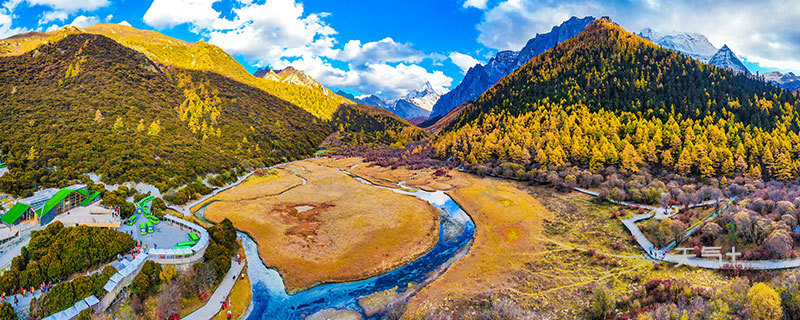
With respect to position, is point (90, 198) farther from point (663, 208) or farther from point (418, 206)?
point (663, 208)

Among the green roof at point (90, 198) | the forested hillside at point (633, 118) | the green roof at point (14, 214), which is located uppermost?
the forested hillside at point (633, 118)

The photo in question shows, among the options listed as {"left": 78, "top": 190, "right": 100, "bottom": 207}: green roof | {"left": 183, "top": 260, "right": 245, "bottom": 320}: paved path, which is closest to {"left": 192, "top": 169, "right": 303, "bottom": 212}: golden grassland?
{"left": 78, "top": 190, "right": 100, "bottom": 207}: green roof

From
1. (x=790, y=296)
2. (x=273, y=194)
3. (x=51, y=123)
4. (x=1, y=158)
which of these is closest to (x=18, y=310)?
(x=273, y=194)

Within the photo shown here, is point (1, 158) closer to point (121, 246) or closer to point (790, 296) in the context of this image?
point (121, 246)

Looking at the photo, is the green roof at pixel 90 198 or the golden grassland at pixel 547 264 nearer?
the golden grassland at pixel 547 264

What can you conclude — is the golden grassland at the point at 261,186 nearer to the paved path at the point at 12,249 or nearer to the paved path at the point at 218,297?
the paved path at the point at 12,249

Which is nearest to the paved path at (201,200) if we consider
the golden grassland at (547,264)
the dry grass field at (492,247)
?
the dry grass field at (492,247)
